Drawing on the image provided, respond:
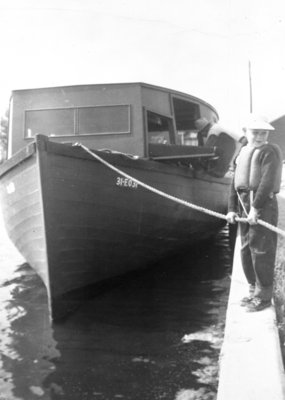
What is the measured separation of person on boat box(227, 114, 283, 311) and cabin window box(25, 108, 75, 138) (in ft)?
12.4

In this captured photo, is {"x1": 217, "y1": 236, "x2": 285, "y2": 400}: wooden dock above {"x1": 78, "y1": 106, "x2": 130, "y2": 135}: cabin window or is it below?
below

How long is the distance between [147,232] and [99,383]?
10.2 feet

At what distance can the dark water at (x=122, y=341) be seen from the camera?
3.42m

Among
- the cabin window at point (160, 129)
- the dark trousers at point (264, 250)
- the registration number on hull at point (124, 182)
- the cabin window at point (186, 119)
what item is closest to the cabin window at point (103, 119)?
the cabin window at point (160, 129)

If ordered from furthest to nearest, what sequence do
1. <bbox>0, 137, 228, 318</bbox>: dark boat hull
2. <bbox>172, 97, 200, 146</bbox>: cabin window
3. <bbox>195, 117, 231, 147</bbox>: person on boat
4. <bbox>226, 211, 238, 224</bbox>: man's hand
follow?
<bbox>172, 97, 200, 146</bbox>: cabin window, <bbox>195, 117, 231, 147</bbox>: person on boat, <bbox>0, 137, 228, 318</bbox>: dark boat hull, <bbox>226, 211, 238, 224</bbox>: man's hand

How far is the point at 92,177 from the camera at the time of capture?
17.5ft

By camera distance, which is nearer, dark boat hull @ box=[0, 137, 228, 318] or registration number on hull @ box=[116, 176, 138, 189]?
dark boat hull @ box=[0, 137, 228, 318]

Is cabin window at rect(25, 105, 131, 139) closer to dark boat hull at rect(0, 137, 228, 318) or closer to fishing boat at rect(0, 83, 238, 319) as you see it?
fishing boat at rect(0, 83, 238, 319)

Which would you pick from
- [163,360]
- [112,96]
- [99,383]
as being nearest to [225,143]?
[112,96]

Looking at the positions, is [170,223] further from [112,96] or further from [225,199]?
[225,199]

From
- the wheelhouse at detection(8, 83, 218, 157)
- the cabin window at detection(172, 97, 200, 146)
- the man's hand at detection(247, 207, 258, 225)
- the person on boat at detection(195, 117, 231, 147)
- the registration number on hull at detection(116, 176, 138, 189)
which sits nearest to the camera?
the man's hand at detection(247, 207, 258, 225)

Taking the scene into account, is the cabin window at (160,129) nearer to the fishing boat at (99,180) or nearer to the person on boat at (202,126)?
the fishing boat at (99,180)

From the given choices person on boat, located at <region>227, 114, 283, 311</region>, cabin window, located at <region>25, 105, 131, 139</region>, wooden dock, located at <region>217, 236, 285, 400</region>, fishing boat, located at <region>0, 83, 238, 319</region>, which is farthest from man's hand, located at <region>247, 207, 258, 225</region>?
cabin window, located at <region>25, 105, 131, 139</region>

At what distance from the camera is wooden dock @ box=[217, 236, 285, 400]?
2.23 m
